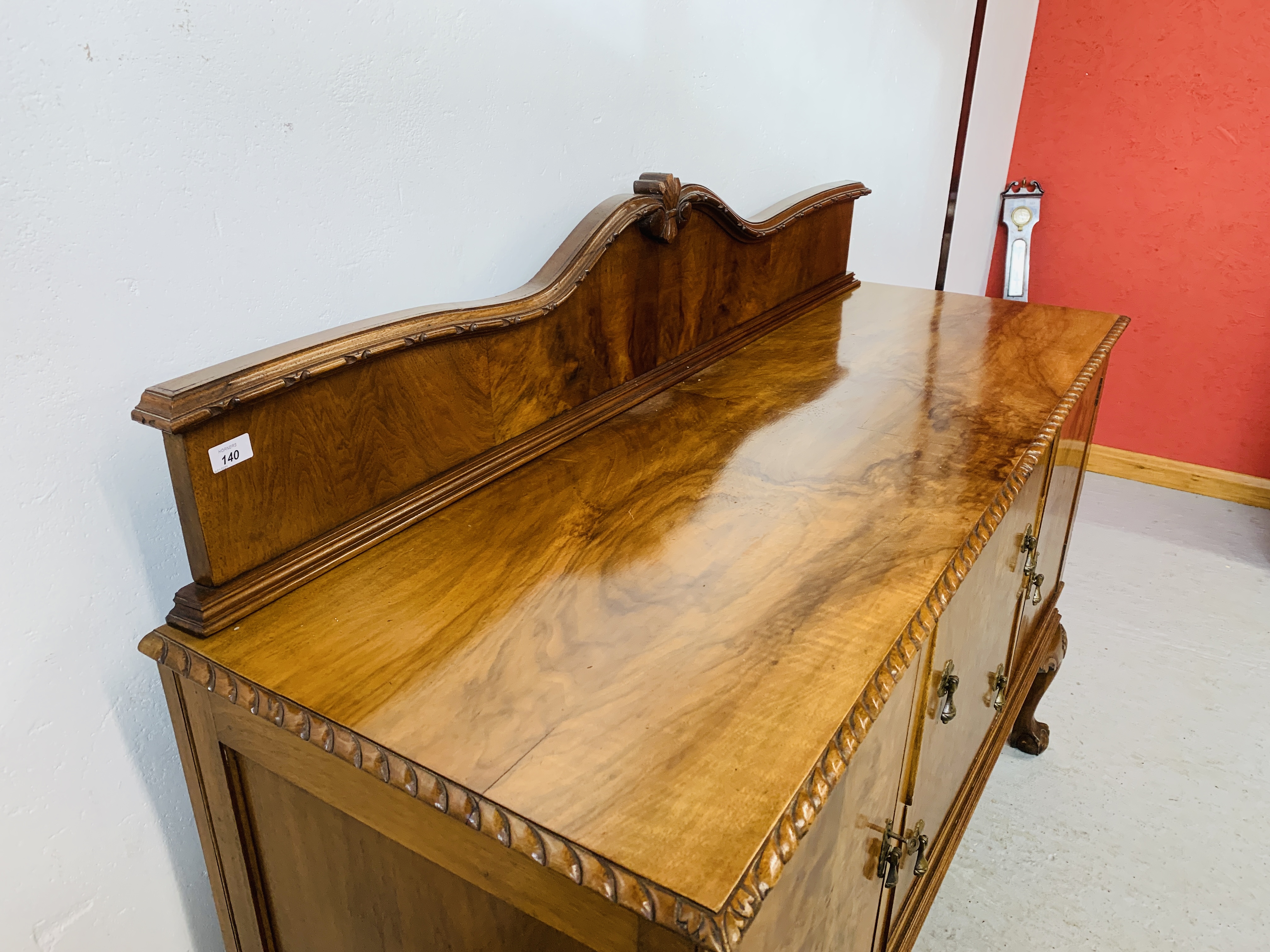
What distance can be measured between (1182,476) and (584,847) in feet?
10.1

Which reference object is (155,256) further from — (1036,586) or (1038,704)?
(1038,704)

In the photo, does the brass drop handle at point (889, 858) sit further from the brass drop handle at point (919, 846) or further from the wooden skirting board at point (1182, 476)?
the wooden skirting board at point (1182, 476)

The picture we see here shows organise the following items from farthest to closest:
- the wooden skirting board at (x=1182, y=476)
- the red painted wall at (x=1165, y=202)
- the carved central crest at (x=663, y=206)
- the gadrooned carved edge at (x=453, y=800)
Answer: the wooden skirting board at (x=1182, y=476) < the red painted wall at (x=1165, y=202) < the carved central crest at (x=663, y=206) < the gadrooned carved edge at (x=453, y=800)

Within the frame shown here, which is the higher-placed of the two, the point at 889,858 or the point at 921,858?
the point at 889,858

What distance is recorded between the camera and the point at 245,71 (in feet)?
2.46

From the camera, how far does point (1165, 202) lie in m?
2.72

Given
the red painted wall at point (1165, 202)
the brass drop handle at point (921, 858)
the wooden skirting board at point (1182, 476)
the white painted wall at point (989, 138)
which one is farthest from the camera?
the wooden skirting board at point (1182, 476)

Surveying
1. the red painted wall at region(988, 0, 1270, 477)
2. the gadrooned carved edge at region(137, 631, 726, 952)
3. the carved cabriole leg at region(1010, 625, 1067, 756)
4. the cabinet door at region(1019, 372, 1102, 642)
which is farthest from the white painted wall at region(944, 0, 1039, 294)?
the gadrooned carved edge at region(137, 631, 726, 952)

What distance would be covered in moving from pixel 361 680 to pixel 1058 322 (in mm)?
1326

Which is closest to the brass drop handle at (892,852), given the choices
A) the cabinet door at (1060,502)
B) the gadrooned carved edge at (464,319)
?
the cabinet door at (1060,502)

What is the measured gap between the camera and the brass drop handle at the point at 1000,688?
125cm

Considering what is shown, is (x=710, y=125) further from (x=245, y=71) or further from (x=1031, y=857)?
(x=1031, y=857)

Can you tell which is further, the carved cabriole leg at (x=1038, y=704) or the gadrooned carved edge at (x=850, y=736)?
the carved cabriole leg at (x=1038, y=704)

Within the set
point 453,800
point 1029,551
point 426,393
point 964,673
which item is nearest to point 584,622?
point 453,800
